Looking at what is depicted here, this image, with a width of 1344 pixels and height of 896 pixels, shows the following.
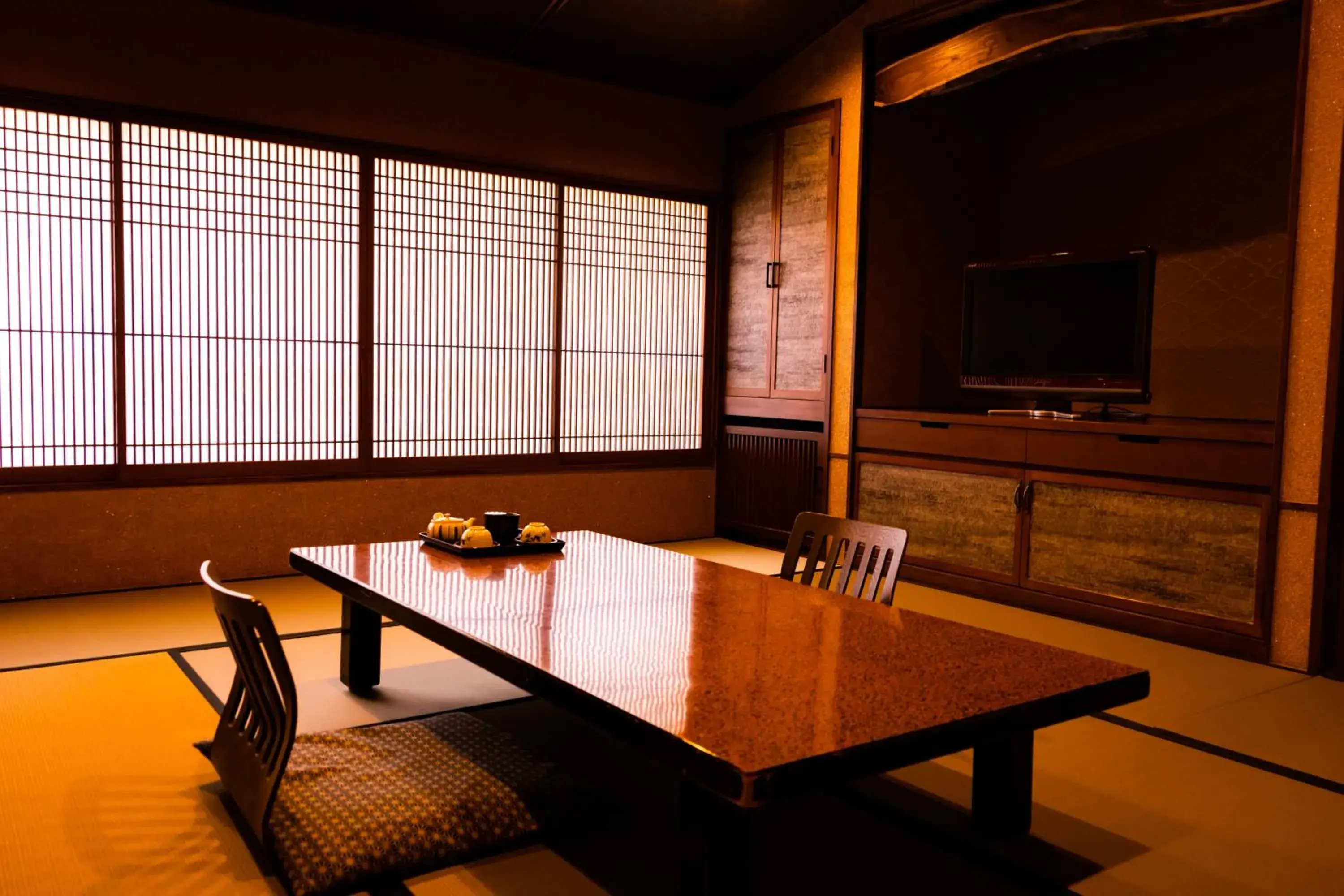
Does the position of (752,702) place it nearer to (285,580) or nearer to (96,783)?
(96,783)

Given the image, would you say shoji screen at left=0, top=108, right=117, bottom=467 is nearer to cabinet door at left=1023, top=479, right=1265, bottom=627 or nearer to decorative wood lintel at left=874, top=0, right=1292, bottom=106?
decorative wood lintel at left=874, top=0, right=1292, bottom=106

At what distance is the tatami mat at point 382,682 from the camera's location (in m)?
2.86

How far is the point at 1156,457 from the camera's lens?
3896 mm

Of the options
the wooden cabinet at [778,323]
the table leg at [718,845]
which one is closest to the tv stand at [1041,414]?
the wooden cabinet at [778,323]

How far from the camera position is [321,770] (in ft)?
7.13

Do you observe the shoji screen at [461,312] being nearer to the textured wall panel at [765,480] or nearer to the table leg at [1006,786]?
the textured wall panel at [765,480]

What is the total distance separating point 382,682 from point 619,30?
11.3 feet

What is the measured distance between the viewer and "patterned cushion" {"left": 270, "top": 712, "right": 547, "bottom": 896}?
192 centimetres

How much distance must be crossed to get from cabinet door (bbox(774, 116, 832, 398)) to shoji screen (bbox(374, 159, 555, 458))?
47.7 inches

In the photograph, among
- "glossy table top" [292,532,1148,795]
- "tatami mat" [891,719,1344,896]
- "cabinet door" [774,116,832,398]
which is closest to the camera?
"glossy table top" [292,532,1148,795]

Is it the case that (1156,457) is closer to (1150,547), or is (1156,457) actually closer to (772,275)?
(1150,547)

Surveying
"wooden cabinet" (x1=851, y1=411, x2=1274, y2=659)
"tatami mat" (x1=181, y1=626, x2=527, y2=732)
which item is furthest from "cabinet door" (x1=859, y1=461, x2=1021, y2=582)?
"tatami mat" (x1=181, y1=626, x2=527, y2=732)

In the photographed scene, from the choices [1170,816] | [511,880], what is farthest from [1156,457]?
[511,880]

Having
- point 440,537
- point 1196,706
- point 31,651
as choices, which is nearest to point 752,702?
point 440,537
